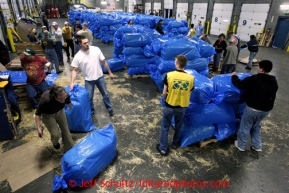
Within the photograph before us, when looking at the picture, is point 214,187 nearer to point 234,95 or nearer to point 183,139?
point 183,139

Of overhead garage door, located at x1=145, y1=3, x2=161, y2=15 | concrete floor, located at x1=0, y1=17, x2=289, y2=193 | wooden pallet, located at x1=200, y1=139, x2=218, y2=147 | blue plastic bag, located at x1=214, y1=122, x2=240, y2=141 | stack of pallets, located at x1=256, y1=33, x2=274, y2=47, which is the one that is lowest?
concrete floor, located at x1=0, y1=17, x2=289, y2=193

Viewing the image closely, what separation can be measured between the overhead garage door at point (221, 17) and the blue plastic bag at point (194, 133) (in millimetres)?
14965

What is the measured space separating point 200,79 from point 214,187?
1725 millimetres

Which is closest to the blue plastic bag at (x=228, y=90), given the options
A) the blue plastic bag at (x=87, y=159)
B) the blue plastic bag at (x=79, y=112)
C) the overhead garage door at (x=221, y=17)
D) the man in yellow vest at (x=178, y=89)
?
the man in yellow vest at (x=178, y=89)

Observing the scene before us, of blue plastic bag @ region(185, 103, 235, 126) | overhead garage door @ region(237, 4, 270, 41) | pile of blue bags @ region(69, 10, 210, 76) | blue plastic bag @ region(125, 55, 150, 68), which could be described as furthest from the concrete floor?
overhead garage door @ region(237, 4, 270, 41)

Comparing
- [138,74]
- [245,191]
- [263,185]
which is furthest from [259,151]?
[138,74]

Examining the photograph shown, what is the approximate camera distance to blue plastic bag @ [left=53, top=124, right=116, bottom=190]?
2227 mm

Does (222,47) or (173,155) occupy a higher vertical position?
(222,47)

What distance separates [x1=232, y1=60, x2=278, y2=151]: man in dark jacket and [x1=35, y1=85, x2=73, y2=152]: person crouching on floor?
2707 mm

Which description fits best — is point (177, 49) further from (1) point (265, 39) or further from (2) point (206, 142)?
(1) point (265, 39)

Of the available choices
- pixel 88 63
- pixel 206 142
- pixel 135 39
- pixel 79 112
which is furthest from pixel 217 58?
pixel 79 112

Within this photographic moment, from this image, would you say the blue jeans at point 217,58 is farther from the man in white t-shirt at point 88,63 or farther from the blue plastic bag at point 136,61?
the man in white t-shirt at point 88,63

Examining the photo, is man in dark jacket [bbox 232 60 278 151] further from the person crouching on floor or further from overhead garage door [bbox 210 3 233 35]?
overhead garage door [bbox 210 3 233 35]

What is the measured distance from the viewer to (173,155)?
303 centimetres
